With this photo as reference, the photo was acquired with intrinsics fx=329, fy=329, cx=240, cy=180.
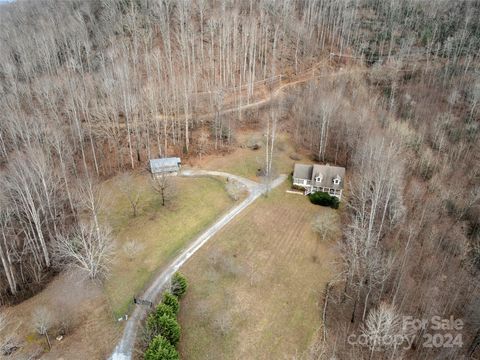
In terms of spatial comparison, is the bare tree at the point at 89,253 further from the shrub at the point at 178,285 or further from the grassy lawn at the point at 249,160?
the grassy lawn at the point at 249,160

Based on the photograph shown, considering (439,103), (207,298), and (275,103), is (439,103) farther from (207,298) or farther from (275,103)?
(207,298)

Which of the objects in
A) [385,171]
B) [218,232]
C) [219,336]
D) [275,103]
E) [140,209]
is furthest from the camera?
[275,103]

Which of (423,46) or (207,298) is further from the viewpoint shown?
(423,46)

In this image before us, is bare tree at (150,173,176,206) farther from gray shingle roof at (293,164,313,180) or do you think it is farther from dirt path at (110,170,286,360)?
gray shingle roof at (293,164,313,180)

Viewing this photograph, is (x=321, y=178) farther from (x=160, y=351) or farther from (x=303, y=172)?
(x=160, y=351)

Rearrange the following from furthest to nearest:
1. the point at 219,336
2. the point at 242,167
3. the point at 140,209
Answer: the point at 242,167 → the point at 140,209 → the point at 219,336

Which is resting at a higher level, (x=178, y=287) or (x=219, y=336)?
(x=178, y=287)

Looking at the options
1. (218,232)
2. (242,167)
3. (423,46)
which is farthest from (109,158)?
(423,46)

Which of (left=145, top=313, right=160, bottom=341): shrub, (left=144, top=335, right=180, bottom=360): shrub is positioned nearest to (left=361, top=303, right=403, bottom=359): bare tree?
(left=144, top=335, right=180, bottom=360): shrub
